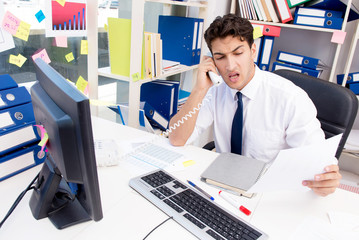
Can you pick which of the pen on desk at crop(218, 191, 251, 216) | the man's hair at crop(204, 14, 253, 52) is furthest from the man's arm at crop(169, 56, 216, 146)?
the pen on desk at crop(218, 191, 251, 216)

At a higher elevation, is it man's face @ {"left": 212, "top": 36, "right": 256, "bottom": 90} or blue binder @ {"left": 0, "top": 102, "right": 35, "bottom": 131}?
man's face @ {"left": 212, "top": 36, "right": 256, "bottom": 90}

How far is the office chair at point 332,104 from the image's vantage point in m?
1.25

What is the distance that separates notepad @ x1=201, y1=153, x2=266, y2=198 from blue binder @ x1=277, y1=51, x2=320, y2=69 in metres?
1.51

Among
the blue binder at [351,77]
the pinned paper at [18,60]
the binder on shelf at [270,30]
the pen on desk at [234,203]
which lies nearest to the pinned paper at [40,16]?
the pinned paper at [18,60]

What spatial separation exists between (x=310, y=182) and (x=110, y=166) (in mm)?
735

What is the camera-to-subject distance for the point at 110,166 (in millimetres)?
1082

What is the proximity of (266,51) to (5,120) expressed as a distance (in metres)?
2.07

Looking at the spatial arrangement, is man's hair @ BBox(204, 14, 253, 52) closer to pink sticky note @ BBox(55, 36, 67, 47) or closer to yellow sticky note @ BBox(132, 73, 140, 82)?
yellow sticky note @ BBox(132, 73, 140, 82)

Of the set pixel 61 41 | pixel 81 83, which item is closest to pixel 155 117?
pixel 81 83

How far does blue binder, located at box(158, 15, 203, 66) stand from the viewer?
7.02 ft

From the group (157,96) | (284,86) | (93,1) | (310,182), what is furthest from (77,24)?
(310,182)

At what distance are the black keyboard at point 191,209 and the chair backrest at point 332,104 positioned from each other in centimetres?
79

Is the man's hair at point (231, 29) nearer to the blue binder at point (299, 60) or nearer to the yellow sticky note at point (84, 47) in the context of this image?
the yellow sticky note at point (84, 47)

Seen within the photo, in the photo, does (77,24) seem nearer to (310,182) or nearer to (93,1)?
(93,1)
